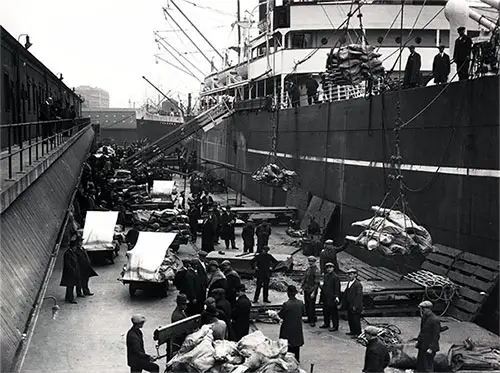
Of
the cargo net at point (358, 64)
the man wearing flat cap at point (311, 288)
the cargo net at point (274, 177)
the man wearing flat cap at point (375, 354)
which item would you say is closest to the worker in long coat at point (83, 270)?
the man wearing flat cap at point (311, 288)

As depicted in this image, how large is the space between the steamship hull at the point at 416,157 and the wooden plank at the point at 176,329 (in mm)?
5789

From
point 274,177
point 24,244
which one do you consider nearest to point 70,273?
point 24,244

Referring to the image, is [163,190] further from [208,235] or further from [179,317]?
[179,317]

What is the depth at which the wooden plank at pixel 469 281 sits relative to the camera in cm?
1104

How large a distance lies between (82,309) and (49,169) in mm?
2883

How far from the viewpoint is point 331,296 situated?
1117 cm

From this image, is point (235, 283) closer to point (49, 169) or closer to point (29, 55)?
point (49, 169)

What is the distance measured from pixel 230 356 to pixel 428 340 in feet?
9.22

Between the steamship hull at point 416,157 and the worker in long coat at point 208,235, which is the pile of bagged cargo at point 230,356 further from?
the worker in long coat at point 208,235

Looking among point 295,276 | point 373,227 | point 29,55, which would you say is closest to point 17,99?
point 29,55

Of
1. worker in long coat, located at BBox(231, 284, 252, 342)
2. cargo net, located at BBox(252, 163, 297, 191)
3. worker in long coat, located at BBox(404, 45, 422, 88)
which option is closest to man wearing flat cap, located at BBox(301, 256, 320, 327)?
worker in long coat, located at BBox(231, 284, 252, 342)

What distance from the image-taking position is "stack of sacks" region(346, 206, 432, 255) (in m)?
11.5

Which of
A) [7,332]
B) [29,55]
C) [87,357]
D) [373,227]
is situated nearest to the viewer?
[7,332]

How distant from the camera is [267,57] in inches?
1203
